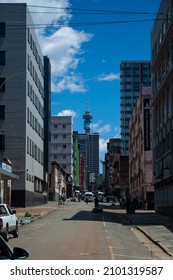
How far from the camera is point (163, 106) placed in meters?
51.1

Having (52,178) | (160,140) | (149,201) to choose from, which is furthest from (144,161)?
(52,178)

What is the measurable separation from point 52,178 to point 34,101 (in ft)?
142

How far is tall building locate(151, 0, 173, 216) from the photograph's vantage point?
1756 inches

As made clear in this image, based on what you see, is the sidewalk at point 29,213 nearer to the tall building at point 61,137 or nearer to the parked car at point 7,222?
the parked car at point 7,222

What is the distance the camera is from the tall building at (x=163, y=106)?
44.6m

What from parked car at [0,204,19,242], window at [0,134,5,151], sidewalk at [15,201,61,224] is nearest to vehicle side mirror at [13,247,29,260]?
parked car at [0,204,19,242]

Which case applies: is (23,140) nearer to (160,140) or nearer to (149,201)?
(149,201)

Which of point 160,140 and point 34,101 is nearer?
point 160,140

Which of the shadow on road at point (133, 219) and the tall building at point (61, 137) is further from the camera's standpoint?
the tall building at point (61, 137)

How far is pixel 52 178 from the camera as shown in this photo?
12106 centimetres

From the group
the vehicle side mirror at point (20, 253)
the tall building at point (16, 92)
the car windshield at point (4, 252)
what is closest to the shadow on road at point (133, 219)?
the tall building at point (16, 92)

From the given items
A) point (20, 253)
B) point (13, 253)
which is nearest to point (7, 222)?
point (13, 253)

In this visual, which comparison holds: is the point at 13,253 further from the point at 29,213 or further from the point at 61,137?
the point at 61,137

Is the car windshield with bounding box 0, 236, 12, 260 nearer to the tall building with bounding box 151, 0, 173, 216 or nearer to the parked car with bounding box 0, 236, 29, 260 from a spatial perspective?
the parked car with bounding box 0, 236, 29, 260
